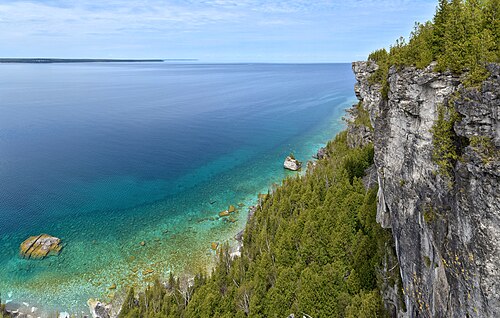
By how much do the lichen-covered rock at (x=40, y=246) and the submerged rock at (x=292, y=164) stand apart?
153 feet

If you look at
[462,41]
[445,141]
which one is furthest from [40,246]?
[462,41]

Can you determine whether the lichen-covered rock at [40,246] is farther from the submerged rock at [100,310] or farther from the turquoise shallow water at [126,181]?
the submerged rock at [100,310]

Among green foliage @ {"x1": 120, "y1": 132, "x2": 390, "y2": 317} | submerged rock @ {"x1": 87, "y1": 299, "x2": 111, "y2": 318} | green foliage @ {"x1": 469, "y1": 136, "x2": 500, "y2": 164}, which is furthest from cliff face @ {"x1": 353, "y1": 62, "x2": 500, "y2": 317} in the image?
submerged rock @ {"x1": 87, "y1": 299, "x2": 111, "y2": 318}

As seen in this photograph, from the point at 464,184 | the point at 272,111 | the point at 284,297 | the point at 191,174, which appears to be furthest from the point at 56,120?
the point at 464,184

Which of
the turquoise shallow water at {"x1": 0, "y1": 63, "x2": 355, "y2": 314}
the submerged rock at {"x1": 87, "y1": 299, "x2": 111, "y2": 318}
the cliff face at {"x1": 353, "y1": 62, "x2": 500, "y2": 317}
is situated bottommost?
the submerged rock at {"x1": 87, "y1": 299, "x2": 111, "y2": 318}

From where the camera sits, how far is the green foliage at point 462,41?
12805 mm

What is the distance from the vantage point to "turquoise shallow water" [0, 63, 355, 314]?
42.8m

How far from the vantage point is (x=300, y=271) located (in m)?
31.9

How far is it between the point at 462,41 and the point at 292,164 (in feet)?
189

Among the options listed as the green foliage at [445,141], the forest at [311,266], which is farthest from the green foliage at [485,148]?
the forest at [311,266]

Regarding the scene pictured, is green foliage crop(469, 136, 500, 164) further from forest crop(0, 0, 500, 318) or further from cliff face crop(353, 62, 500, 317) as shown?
forest crop(0, 0, 500, 318)

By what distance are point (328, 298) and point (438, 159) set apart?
1902cm

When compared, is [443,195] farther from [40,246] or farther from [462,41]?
[40,246]

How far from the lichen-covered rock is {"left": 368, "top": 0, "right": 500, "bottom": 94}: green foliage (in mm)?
51401
